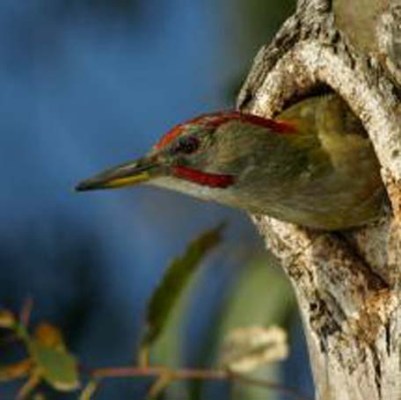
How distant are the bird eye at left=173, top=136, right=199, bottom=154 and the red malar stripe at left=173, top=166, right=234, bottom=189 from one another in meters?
0.04

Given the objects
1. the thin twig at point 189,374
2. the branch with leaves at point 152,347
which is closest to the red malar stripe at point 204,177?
the branch with leaves at point 152,347

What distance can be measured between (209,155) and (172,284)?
1.41 ft

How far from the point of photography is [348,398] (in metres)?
4.26

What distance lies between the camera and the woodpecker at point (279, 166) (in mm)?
4305

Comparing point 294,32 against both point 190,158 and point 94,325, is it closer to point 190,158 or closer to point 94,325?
point 190,158

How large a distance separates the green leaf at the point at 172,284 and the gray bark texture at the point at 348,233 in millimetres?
192

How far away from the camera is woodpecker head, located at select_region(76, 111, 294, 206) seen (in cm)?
439

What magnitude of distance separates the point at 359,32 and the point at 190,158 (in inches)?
20.8

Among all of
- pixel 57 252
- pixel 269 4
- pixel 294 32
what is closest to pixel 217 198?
pixel 294 32

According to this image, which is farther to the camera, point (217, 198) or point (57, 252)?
point (57, 252)

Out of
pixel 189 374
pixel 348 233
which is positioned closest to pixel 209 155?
pixel 348 233

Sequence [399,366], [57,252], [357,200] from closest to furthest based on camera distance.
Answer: [399,366] < [357,200] < [57,252]

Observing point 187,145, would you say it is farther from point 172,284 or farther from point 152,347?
point 152,347

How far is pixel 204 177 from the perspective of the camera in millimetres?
4383
